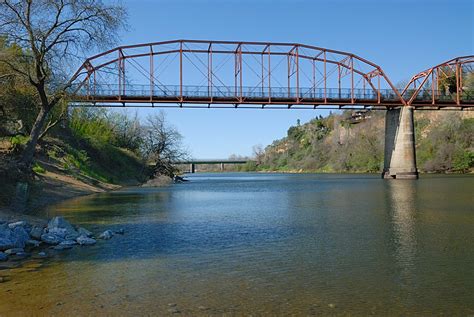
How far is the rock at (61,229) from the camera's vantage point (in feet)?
54.5

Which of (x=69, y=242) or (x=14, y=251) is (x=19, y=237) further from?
(x=69, y=242)

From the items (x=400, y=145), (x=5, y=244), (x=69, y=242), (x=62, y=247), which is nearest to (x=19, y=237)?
(x=5, y=244)

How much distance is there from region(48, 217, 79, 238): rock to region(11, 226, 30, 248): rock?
1.02 m

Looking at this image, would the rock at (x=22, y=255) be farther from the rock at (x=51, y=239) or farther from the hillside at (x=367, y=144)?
the hillside at (x=367, y=144)

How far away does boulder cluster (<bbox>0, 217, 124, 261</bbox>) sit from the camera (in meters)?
14.2

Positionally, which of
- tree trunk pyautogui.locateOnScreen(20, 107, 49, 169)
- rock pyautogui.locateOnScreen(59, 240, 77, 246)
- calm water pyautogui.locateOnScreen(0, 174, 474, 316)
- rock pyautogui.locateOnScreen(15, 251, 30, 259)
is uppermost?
tree trunk pyautogui.locateOnScreen(20, 107, 49, 169)

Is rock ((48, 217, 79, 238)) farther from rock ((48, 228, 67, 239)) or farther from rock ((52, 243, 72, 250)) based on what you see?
rock ((52, 243, 72, 250))

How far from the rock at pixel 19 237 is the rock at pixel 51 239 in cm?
51

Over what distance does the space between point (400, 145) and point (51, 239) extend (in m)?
65.2

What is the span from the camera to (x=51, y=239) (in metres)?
15.8

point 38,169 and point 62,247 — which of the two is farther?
point 38,169

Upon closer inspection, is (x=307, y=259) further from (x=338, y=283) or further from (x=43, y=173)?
(x=43, y=173)

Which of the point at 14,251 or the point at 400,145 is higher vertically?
the point at 400,145

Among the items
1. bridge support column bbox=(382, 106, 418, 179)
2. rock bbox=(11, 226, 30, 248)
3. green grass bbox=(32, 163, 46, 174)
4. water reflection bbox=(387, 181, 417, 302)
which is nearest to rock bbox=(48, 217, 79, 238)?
rock bbox=(11, 226, 30, 248)
